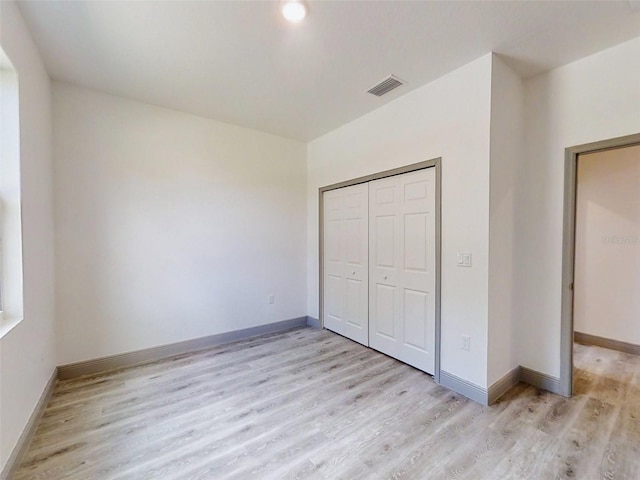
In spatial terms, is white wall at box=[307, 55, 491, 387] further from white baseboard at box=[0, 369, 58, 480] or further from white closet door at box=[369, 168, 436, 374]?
white baseboard at box=[0, 369, 58, 480]

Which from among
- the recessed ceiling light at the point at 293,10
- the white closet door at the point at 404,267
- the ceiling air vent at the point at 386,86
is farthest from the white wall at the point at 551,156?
the recessed ceiling light at the point at 293,10

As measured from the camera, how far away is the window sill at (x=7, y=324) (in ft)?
5.03

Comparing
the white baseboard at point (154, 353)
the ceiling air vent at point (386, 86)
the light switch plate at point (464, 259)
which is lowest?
the white baseboard at point (154, 353)

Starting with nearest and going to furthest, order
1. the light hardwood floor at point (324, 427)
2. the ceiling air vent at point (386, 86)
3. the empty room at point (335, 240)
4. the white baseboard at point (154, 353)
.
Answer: the light hardwood floor at point (324, 427) < the empty room at point (335, 240) < the ceiling air vent at point (386, 86) < the white baseboard at point (154, 353)

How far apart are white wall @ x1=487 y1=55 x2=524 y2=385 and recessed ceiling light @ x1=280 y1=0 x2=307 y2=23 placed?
1533 millimetres

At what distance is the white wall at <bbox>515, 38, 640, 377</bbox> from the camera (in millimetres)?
2137

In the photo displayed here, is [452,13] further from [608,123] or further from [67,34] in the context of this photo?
[67,34]

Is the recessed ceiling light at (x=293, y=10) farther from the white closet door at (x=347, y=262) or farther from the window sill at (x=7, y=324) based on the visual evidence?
the window sill at (x=7, y=324)

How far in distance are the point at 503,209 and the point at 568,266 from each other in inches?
26.9

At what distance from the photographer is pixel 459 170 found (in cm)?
243

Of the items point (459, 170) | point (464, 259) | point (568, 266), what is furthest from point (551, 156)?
point (464, 259)

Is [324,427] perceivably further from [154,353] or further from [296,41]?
[296,41]

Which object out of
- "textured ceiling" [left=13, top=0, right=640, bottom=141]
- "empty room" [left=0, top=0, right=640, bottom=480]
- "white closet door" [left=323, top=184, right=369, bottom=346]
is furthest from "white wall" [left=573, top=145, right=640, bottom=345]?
"white closet door" [left=323, top=184, right=369, bottom=346]

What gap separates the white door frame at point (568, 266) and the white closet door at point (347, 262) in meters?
1.79
